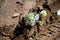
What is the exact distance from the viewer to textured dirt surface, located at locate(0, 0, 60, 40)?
90.5 inches

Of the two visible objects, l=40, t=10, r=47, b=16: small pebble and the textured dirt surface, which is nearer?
the textured dirt surface

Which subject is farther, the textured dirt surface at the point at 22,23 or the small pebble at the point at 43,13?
the small pebble at the point at 43,13

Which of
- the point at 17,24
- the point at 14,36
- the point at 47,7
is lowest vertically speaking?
the point at 14,36

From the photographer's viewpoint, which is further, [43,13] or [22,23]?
[43,13]

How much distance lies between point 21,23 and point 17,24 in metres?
0.06

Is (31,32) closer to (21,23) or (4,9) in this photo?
(21,23)

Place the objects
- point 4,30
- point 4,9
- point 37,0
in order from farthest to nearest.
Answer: point 37,0
point 4,9
point 4,30

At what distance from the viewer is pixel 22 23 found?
2.33 metres

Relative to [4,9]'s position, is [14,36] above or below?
below

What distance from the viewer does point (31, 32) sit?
2354mm

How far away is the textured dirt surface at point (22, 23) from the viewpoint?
2.30 meters

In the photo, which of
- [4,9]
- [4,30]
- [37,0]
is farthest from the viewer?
[37,0]

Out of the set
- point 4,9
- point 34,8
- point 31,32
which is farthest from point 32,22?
point 4,9

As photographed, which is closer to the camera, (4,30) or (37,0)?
(4,30)
